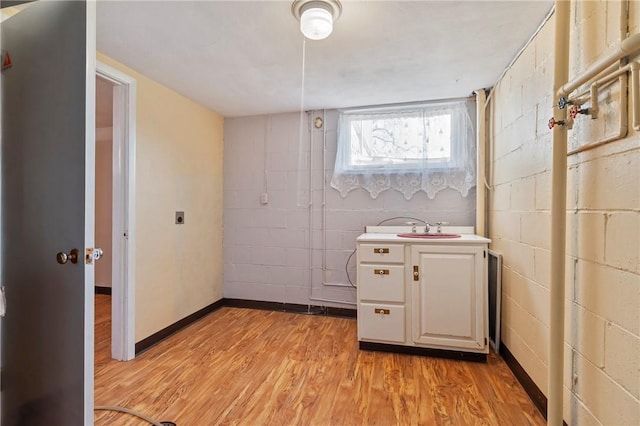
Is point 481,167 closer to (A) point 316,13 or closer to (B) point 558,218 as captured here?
(B) point 558,218

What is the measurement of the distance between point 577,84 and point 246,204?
2.91 metres

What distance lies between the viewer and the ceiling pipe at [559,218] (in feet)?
4.25

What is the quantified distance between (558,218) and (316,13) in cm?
146

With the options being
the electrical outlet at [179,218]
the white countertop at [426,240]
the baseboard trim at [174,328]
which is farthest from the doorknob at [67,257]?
the white countertop at [426,240]

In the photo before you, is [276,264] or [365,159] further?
[276,264]

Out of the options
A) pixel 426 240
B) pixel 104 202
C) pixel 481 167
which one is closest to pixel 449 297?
pixel 426 240

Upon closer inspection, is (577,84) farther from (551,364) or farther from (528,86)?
(551,364)

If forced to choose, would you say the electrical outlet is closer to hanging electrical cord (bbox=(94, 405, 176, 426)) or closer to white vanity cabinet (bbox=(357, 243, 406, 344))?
hanging electrical cord (bbox=(94, 405, 176, 426))

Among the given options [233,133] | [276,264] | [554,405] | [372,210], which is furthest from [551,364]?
[233,133]

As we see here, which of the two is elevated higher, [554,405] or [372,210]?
[372,210]

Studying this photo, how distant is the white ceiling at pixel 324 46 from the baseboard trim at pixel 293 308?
2109 millimetres

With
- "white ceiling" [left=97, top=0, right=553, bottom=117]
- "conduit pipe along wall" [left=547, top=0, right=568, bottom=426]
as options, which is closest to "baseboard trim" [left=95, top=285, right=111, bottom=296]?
"white ceiling" [left=97, top=0, right=553, bottom=117]

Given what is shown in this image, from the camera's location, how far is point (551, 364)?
1339 mm

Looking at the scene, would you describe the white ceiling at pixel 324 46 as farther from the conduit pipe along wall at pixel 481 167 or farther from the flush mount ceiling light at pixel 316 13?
the conduit pipe along wall at pixel 481 167
